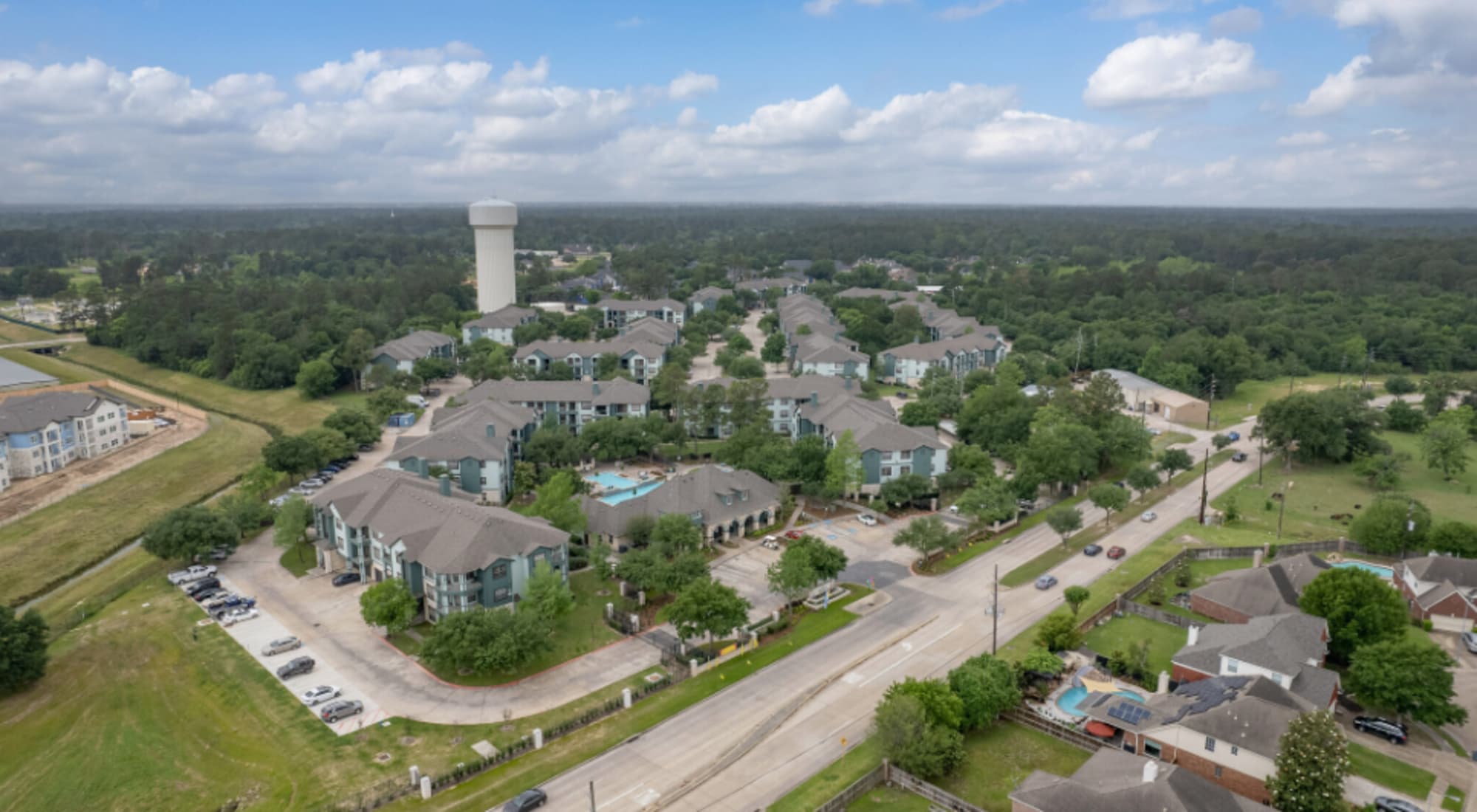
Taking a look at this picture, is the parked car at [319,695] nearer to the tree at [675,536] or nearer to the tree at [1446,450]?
the tree at [675,536]

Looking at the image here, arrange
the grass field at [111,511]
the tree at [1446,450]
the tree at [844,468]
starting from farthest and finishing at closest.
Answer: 1. the tree at [1446,450]
2. the tree at [844,468]
3. the grass field at [111,511]

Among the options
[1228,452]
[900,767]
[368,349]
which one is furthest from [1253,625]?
[368,349]

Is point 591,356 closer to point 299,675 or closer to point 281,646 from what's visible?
point 281,646

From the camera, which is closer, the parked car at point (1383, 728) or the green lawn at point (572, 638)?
the parked car at point (1383, 728)

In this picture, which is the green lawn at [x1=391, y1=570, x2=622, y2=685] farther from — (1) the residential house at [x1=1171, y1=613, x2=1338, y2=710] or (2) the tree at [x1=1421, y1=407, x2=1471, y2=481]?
(2) the tree at [x1=1421, y1=407, x2=1471, y2=481]

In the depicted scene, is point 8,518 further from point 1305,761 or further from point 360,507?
point 1305,761

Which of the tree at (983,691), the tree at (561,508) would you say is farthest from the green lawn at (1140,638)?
the tree at (561,508)

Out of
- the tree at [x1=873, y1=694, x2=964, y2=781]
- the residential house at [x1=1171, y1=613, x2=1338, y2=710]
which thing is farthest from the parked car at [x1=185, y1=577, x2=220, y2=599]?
the residential house at [x1=1171, y1=613, x2=1338, y2=710]

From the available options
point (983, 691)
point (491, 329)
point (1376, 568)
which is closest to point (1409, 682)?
point (983, 691)
